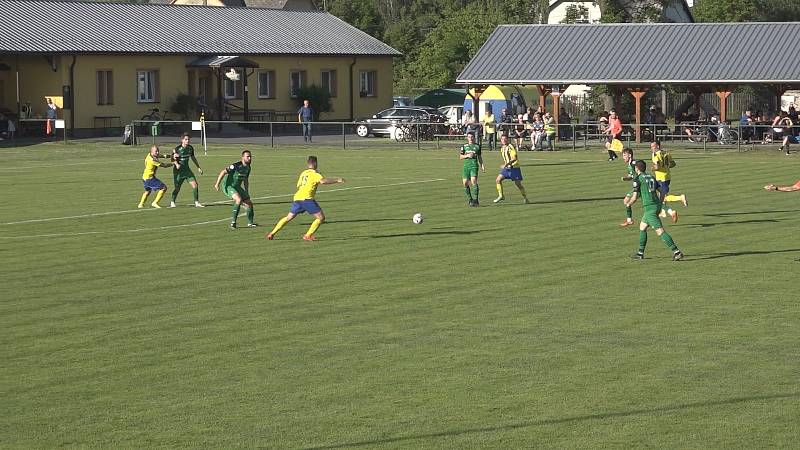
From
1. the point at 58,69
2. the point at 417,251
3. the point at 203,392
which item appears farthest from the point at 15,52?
the point at 203,392

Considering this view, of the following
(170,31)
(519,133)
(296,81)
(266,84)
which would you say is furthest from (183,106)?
(519,133)

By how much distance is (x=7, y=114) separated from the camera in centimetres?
6116

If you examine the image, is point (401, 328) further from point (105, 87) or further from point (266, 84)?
point (266, 84)

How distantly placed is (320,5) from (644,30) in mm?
65146

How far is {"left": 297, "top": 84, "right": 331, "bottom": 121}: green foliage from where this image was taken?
71688mm

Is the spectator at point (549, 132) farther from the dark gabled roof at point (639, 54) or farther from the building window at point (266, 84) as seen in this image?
the building window at point (266, 84)

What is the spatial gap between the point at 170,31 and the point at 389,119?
1281cm

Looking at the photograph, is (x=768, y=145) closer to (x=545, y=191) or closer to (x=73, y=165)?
(x=545, y=191)

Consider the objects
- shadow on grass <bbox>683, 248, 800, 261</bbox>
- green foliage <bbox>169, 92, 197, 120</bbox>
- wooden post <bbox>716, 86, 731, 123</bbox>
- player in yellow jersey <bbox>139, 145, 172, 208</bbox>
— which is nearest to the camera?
shadow on grass <bbox>683, 248, 800, 261</bbox>

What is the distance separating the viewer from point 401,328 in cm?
1703

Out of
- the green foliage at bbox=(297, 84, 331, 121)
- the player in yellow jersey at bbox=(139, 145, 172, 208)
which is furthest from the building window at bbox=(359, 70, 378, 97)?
the player in yellow jersey at bbox=(139, 145, 172, 208)

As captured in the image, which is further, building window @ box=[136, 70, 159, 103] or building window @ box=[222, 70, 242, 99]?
building window @ box=[222, 70, 242, 99]

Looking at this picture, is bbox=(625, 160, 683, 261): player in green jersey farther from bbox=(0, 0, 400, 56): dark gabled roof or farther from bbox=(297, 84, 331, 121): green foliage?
bbox=(297, 84, 331, 121): green foliage

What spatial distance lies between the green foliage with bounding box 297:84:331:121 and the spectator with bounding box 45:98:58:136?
49.9 feet
